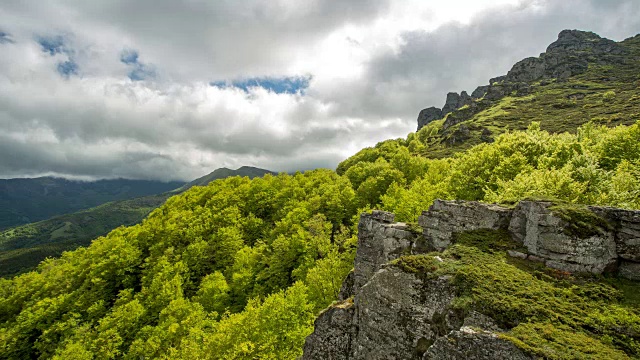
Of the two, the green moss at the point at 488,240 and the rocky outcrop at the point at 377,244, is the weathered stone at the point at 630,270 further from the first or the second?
the rocky outcrop at the point at 377,244

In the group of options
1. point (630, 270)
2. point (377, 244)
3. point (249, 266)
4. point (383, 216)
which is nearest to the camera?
point (630, 270)

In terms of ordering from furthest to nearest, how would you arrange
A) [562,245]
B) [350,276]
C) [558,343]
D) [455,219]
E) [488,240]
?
[350,276] < [455,219] < [488,240] < [562,245] < [558,343]

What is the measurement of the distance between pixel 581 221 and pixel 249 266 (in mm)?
44425

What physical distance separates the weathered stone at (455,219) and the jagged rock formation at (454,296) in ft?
0.21

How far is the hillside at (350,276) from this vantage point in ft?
40.3

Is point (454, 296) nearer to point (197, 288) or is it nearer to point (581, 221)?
point (581, 221)

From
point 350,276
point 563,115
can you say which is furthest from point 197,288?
point 563,115

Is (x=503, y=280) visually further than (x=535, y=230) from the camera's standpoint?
No

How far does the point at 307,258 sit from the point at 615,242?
112 feet

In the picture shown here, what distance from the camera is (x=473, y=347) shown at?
10.9 meters

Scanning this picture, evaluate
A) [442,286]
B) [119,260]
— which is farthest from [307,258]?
[119,260]

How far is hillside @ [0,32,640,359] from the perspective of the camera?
12.3m

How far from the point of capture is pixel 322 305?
1351 inches

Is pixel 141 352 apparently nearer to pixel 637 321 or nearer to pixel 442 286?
pixel 442 286
